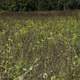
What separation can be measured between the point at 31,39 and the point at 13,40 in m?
0.37

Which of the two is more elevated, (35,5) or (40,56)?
(40,56)

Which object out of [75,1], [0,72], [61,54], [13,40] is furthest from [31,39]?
[75,1]

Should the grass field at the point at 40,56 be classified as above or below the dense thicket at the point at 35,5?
above

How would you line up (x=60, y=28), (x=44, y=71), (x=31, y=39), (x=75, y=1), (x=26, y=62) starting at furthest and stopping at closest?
(x=75, y=1), (x=60, y=28), (x=31, y=39), (x=26, y=62), (x=44, y=71)

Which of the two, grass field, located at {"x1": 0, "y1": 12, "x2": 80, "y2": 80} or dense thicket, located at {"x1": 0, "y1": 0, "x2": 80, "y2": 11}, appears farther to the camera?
dense thicket, located at {"x1": 0, "y1": 0, "x2": 80, "y2": 11}

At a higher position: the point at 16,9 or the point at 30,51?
the point at 30,51

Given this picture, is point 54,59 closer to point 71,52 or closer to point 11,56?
point 71,52

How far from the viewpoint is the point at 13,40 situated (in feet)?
19.4

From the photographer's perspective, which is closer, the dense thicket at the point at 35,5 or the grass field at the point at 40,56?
the grass field at the point at 40,56

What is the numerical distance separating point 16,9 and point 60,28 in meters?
8.76

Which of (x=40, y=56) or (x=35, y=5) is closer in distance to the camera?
(x=40, y=56)

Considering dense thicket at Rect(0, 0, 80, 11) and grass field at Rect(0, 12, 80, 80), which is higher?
grass field at Rect(0, 12, 80, 80)

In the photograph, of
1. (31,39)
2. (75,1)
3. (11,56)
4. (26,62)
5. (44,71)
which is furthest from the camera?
(75,1)

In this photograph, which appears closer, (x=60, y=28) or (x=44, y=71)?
(x=44, y=71)
